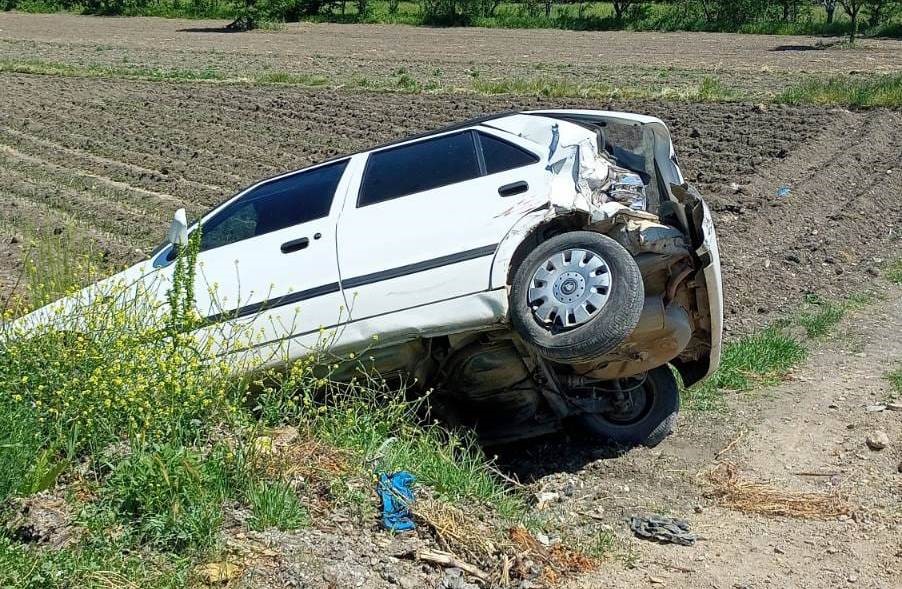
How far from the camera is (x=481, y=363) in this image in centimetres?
711

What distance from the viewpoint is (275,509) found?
5.32m

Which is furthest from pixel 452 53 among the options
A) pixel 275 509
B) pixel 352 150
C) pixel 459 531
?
pixel 275 509

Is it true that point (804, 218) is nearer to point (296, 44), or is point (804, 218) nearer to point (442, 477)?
point (442, 477)

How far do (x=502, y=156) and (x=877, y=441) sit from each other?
3.23 meters

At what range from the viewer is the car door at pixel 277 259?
22.5ft

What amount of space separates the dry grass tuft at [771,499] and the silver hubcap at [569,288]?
63.1 inches

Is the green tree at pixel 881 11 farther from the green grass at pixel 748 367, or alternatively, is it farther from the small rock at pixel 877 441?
the small rock at pixel 877 441

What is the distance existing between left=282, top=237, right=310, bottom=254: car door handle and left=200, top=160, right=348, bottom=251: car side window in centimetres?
18

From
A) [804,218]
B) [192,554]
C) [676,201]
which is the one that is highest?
[676,201]

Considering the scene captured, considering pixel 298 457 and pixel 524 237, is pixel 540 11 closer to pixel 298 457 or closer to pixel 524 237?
pixel 524 237

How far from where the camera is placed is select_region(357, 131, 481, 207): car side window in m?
7.03

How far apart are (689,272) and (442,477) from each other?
7.22ft

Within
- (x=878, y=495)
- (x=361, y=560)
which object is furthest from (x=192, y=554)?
(x=878, y=495)

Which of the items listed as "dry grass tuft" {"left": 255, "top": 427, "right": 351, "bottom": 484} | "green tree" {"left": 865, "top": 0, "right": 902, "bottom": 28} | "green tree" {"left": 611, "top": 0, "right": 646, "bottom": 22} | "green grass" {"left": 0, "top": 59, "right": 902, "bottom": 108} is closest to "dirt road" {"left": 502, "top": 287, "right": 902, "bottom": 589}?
"dry grass tuft" {"left": 255, "top": 427, "right": 351, "bottom": 484}
